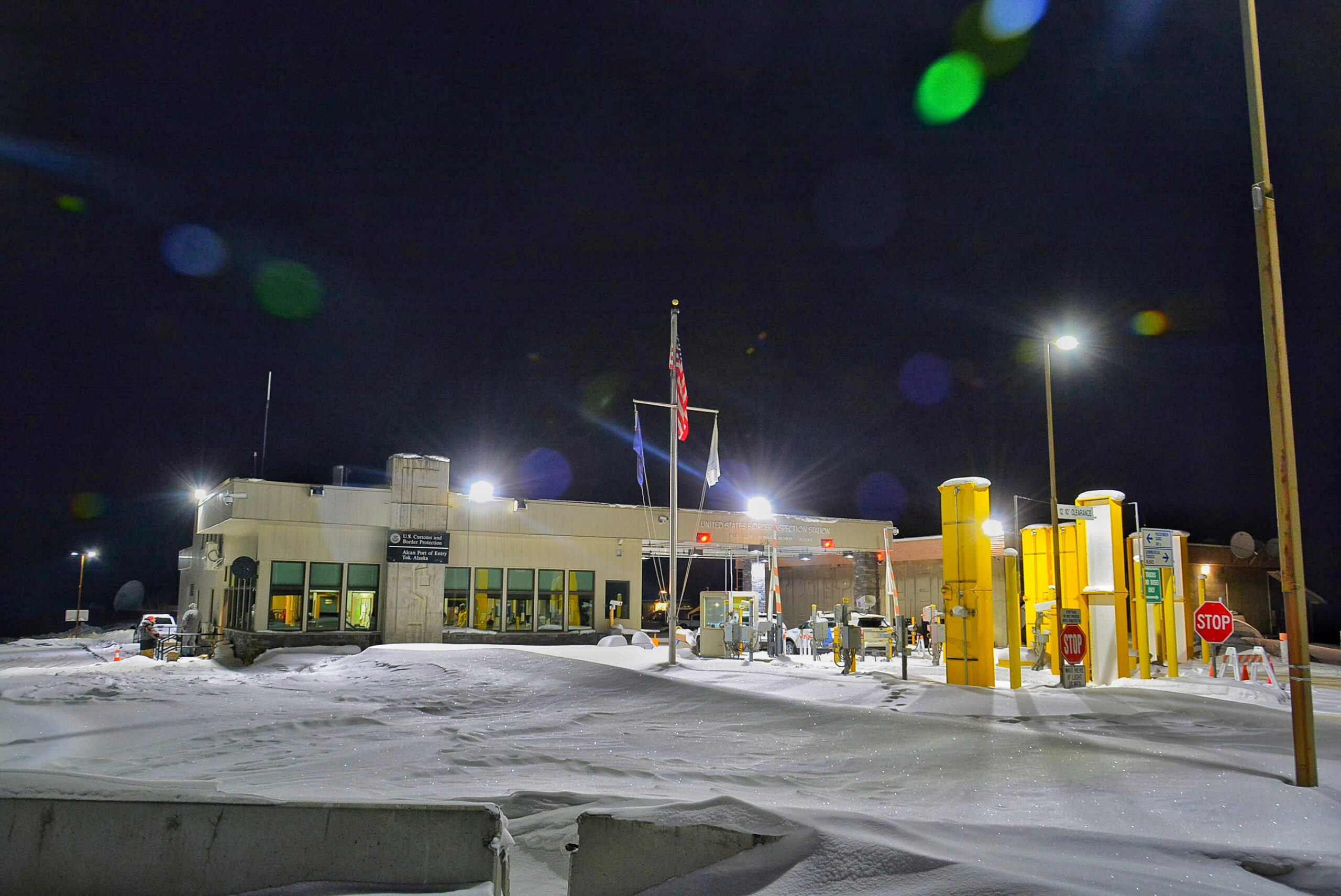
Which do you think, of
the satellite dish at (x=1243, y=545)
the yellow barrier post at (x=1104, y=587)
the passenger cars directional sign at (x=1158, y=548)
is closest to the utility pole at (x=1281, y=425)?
the yellow barrier post at (x=1104, y=587)

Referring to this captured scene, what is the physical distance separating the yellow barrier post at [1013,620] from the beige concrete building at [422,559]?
7.70m

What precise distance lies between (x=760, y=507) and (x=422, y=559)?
40.7 feet

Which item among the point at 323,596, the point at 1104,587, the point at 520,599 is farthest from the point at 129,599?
the point at 1104,587

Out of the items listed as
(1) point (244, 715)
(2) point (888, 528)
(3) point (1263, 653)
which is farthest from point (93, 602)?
(3) point (1263, 653)

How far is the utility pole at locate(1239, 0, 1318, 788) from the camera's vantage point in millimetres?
8164

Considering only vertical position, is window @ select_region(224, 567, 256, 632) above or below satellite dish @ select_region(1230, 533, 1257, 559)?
below

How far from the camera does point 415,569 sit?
3269cm

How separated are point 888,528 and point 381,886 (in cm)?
3850

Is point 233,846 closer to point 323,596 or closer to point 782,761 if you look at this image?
point 782,761

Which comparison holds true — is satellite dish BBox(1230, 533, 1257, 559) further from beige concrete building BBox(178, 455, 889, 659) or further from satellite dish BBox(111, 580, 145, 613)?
satellite dish BBox(111, 580, 145, 613)

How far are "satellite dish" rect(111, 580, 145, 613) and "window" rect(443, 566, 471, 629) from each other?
64517mm

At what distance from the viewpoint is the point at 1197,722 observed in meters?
13.1

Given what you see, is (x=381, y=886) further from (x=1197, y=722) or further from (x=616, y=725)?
(x=1197, y=722)

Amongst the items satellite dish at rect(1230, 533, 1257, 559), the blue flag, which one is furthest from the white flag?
satellite dish at rect(1230, 533, 1257, 559)
